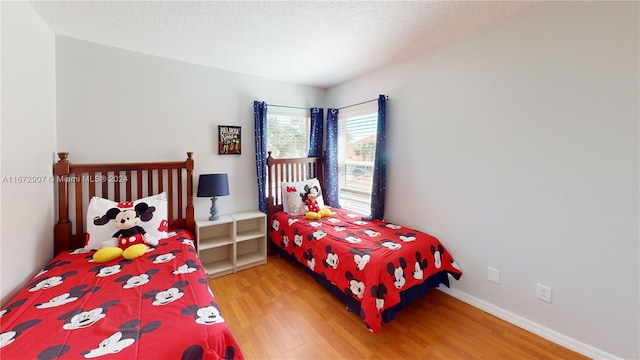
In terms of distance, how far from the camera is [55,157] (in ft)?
6.92

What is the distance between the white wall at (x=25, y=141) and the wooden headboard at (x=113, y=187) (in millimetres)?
76

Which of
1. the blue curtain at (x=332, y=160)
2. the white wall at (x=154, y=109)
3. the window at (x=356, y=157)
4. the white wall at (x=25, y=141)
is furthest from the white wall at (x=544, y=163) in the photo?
the white wall at (x=25, y=141)

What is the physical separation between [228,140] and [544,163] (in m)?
2.98

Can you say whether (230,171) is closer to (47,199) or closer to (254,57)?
(254,57)

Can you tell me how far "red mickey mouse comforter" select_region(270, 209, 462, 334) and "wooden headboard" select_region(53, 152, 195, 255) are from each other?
1166 millimetres

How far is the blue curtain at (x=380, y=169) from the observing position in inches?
110

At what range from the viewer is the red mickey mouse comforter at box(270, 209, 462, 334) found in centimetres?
178

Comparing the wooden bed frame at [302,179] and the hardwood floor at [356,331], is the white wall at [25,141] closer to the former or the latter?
the hardwood floor at [356,331]

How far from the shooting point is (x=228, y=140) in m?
2.99

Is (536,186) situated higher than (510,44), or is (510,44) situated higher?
(510,44)

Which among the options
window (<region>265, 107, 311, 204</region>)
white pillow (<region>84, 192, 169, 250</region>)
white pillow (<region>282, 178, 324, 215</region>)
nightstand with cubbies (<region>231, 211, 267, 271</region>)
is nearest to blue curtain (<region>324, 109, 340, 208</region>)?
window (<region>265, 107, 311, 204</region>)

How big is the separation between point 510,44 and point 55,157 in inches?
150

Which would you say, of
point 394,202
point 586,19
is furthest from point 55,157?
point 586,19

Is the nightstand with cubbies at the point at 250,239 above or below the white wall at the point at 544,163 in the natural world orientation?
below
